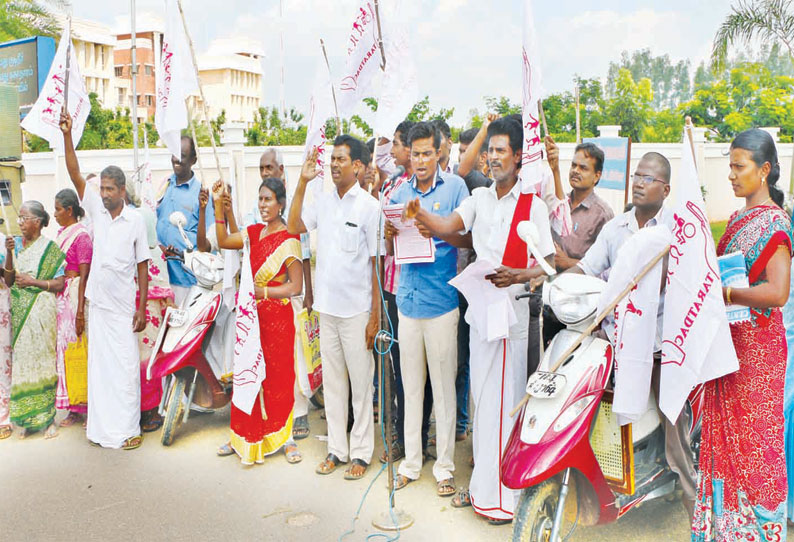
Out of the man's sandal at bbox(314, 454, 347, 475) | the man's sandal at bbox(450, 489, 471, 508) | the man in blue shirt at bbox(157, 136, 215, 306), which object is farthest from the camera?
the man in blue shirt at bbox(157, 136, 215, 306)

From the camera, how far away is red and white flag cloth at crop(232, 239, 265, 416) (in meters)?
5.02

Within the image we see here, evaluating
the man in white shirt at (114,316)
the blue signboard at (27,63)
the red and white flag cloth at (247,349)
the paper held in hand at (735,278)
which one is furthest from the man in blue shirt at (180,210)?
the blue signboard at (27,63)

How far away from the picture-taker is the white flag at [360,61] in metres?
4.98

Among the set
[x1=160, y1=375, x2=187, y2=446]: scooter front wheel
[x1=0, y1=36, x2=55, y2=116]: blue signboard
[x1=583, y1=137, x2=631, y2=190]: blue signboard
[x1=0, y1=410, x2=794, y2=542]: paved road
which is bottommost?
[x1=0, y1=410, x2=794, y2=542]: paved road

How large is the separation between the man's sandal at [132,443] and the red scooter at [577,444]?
304cm

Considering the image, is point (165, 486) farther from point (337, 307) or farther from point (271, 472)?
point (337, 307)

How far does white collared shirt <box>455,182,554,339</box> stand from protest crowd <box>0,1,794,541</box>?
0.04 feet

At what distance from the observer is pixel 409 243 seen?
14.7 ft

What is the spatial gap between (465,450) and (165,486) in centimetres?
196

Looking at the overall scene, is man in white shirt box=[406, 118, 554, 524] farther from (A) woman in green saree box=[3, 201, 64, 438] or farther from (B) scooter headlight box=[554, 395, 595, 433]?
(A) woman in green saree box=[3, 201, 64, 438]

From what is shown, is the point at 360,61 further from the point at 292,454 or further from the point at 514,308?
the point at 292,454

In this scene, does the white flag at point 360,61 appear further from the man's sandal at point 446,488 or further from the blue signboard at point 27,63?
the blue signboard at point 27,63

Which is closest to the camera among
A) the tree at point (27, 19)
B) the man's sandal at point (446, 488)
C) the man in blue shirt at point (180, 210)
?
the man's sandal at point (446, 488)

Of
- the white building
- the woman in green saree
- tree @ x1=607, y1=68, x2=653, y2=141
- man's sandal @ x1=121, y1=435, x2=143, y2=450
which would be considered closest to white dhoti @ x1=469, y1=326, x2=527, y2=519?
man's sandal @ x1=121, y1=435, x2=143, y2=450
